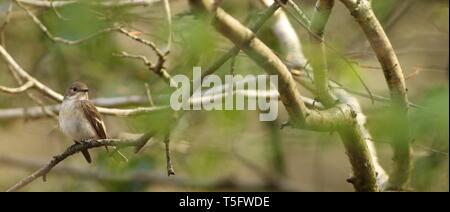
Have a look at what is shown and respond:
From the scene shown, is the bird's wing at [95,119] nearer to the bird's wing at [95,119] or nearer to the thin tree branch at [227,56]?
the bird's wing at [95,119]

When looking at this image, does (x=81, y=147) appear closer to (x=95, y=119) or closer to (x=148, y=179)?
(x=95, y=119)

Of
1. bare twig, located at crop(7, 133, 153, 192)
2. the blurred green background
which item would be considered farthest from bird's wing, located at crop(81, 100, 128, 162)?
bare twig, located at crop(7, 133, 153, 192)

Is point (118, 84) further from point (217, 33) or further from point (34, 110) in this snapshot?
point (217, 33)

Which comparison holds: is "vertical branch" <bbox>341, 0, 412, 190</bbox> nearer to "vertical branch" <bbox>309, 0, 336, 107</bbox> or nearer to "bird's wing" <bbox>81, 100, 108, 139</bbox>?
"vertical branch" <bbox>309, 0, 336, 107</bbox>

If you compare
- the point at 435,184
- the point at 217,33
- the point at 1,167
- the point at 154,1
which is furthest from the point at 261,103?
the point at 1,167

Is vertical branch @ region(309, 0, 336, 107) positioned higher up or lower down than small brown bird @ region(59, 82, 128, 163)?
lower down

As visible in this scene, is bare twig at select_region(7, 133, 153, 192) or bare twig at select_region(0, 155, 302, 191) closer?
bare twig at select_region(7, 133, 153, 192)

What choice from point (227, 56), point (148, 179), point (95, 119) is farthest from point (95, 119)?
point (148, 179)

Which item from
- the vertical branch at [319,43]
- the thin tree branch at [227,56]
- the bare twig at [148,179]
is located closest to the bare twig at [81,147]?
the thin tree branch at [227,56]
